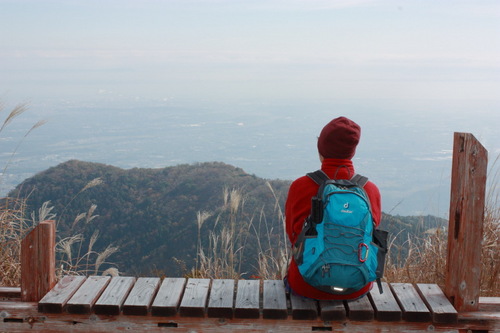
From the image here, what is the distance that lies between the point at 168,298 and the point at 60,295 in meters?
0.56

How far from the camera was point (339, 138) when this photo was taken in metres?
2.62

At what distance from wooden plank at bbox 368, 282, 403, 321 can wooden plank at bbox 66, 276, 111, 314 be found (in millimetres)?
1418

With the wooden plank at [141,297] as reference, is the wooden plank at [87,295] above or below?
above

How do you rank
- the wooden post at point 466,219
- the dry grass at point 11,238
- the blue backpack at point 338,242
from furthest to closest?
1. the dry grass at point 11,238
2. the wooden post at point 466,219
3. the blue backpack at point 338,242

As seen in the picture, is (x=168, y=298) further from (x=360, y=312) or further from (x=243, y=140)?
(x=243, y=140)

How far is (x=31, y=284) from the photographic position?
2.86 metres

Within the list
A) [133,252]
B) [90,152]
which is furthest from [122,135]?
[133,252]

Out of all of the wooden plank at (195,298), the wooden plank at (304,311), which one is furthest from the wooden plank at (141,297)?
the wooden plank at (304,311)

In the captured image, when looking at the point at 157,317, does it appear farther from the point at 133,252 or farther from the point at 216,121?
the point at 216,121

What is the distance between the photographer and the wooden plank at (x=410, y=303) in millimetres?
2672

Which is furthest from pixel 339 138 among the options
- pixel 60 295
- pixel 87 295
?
pixel 60 295

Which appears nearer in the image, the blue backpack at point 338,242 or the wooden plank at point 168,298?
the blue backpack at point 338,242

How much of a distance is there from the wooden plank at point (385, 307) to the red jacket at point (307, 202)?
0.11 metres

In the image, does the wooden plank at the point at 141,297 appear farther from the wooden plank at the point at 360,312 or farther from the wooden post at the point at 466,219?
the wooden post at the point at 466,219
